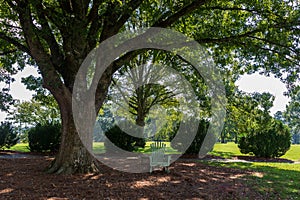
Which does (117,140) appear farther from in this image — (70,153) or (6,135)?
(70,153)

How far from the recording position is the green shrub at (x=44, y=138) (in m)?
13.1

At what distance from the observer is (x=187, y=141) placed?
14.0 meters

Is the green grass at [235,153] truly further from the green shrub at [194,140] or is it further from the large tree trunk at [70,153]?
the large tree trunk at [70,153]

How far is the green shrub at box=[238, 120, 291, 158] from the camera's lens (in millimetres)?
13992

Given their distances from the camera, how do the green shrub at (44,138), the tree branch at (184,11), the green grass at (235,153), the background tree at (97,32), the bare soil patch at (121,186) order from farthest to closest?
the green grass at (235,153) → the green shrub at (44,138) → the tree branch at (184,11) → the background tree at (97,32) → the bare soil patch at (121,186)

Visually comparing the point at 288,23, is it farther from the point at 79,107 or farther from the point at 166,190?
the point at 79,107

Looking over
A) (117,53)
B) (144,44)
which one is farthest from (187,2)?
(117,53)

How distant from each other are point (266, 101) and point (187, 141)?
455 centimetres

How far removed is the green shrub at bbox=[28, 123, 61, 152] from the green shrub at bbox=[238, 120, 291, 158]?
10394 mm

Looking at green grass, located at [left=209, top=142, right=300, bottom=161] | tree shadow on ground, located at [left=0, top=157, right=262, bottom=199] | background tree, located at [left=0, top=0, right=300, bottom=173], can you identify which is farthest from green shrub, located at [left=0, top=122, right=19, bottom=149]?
green grass, located at [left=209, top=142, right=300, bottom=161]

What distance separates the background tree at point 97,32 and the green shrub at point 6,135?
5.58m

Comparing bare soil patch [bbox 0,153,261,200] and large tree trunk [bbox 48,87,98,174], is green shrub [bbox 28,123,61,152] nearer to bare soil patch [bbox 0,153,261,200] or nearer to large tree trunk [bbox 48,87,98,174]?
bare soil patch [bbox 0,153,261,200]

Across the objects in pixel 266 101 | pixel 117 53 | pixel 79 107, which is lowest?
pixel 79 107

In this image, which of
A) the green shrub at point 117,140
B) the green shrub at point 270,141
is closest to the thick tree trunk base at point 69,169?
the green shrub at point 117,140
